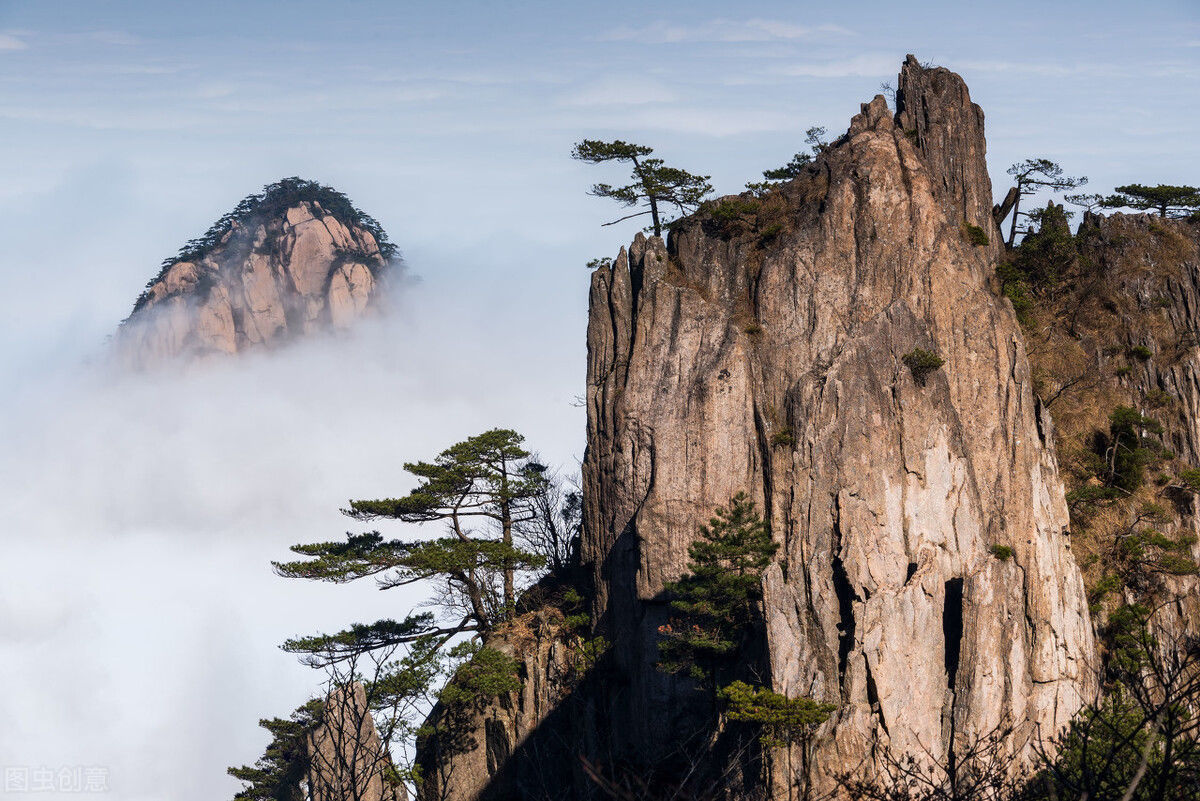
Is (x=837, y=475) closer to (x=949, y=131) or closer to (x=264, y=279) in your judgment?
(x=949, y=131)

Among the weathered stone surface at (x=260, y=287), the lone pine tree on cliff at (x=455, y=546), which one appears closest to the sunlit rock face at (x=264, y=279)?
the weathered stone surface at (x=260, y=287)

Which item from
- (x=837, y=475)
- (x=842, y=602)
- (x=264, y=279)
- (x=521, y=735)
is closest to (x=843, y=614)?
(x=842, y=602)

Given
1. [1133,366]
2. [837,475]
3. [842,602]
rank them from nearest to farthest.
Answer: [842,602], [837,475], [1133,366]

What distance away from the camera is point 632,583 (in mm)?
49188

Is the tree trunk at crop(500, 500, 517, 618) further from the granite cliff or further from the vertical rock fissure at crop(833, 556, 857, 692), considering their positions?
the vertical rock fissure at crop(833, 556, 857, 692)

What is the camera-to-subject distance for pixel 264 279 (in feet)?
516

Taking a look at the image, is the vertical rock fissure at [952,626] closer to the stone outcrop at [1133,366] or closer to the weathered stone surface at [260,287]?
the stone outcrop at [1133,366]

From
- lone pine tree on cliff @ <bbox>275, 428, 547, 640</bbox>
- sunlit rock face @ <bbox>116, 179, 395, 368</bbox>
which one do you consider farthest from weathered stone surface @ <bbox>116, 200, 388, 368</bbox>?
lone pine tree on cliff @ <bbox>275, 428, 547, 640</bbox>

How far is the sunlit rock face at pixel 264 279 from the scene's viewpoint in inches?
6196

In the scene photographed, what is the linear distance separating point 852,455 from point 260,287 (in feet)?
405

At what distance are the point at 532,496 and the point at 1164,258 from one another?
3204 centimetres

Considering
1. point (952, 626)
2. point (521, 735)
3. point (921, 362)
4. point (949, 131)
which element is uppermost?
point (949, 131)

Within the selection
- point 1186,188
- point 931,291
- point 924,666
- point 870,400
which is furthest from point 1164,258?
point 924,666

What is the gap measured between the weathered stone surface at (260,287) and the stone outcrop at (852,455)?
112 meters
